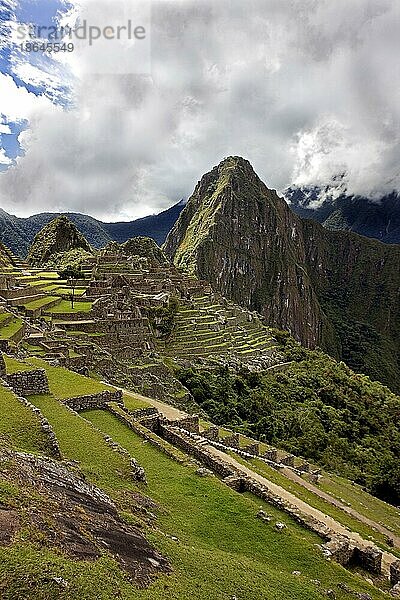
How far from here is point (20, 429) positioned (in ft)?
27.7

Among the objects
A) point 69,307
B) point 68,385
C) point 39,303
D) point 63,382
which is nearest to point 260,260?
point 69,307

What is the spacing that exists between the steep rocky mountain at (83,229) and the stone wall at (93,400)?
4300 inches

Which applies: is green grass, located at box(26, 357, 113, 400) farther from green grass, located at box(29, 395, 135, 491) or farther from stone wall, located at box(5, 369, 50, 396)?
green grass, located at box(29, 395, 135, 491)

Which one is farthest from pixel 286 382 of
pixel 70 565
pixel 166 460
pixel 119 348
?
pixel 70 565

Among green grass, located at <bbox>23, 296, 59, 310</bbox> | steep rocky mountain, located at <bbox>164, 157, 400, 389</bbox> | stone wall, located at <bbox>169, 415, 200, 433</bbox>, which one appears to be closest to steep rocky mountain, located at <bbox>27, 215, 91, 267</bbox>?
steep rocky mountain, located at <bbox>164, 157, 400, 389</bbox>

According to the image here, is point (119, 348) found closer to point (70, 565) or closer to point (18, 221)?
point (70, 565)

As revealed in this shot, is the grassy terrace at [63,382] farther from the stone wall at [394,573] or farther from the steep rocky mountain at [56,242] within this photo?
the steep rocky mountain at [56,242]

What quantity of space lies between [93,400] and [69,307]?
75.5ft

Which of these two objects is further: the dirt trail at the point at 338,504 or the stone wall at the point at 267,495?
the dirt trail at the point at 338,504

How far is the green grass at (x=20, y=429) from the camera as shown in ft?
26.3

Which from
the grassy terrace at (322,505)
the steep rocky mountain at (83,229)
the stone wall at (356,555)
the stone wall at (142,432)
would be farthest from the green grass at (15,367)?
the steep rocky mountain at (83,229)

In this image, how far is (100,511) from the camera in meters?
6.72

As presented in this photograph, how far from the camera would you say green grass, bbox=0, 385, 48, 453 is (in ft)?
26.3

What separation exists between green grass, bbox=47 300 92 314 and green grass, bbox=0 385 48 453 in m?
23.8
